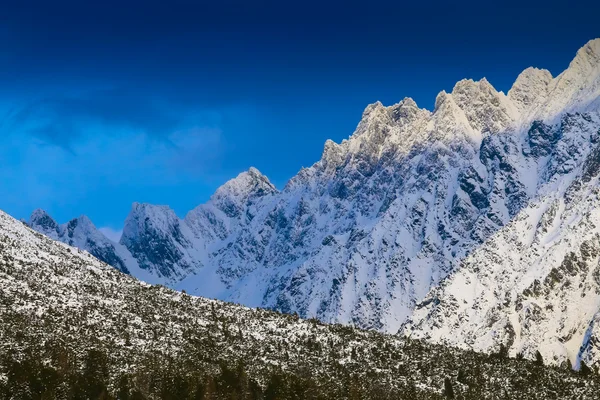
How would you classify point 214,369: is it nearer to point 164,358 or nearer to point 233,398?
point 164,358

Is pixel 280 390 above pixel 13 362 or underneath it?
underneath

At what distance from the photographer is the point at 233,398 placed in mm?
173250

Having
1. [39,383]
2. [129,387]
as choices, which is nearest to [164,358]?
[129,387]

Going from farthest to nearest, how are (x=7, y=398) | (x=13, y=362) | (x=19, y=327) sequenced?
1. (x=19, y=327)
2. (x=13, y=362)
3. (x=7, y=398)

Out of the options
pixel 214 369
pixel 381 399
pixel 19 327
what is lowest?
pixel 381 399

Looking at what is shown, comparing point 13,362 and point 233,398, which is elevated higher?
point 13,362

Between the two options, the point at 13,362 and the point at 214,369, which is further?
the point at 214,369

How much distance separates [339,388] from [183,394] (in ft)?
130

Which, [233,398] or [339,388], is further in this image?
[339,388]

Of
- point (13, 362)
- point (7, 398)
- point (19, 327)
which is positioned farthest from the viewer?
point (19, 327)

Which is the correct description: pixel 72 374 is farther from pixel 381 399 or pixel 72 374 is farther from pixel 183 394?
pixel 381 399

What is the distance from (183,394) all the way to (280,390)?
21.3 m

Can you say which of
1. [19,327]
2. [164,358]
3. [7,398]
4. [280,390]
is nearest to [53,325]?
[19,327]

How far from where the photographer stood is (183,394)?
563ft
